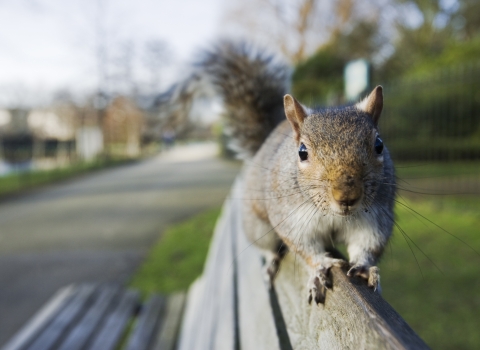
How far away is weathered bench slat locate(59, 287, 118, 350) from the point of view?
1988 millimetres

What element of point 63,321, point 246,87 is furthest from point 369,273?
point 63,321

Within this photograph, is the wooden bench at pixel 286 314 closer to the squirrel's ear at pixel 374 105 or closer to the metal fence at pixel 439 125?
the squirrel's ear at pixel 374 105

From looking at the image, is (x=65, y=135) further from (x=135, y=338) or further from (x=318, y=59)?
(x=135, y=338)

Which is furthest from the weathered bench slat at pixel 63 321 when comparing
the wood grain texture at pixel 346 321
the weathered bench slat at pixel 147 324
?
the wood grain texture at pixel 346 321

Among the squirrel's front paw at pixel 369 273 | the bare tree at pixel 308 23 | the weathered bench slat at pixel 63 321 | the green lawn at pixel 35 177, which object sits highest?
the bare tree at pixel 308 23

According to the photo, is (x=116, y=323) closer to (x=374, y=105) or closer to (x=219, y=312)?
(x=219, y=312)

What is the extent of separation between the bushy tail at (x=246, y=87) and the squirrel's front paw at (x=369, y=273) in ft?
2.85

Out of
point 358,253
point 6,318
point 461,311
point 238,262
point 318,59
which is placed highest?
point 318,59

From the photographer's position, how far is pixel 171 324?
217 centimetres

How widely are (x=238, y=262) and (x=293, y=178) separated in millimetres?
786

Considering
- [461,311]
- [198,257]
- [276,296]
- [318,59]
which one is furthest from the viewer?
[318,59]

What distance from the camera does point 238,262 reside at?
68.1 inches

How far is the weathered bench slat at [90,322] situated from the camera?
1.99 meters

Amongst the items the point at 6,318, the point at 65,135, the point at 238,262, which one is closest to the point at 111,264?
the point at 6,318
